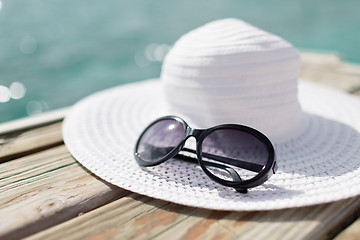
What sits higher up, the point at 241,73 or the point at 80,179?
the point at 241,73

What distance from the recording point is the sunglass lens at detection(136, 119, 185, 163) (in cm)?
68

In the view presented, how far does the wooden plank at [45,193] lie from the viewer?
55 centimetres

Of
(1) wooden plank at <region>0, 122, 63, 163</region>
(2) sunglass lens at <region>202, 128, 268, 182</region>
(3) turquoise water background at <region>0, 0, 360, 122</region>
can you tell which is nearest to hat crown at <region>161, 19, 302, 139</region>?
(2) sunglass lens at <region>202, 128, 268, 182</region>

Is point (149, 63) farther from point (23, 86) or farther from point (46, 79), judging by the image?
point (23, 86)

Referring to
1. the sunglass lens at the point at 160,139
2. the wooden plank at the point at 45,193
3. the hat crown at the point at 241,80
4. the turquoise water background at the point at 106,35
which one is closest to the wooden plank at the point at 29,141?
the wooden plank at the point at 45,193

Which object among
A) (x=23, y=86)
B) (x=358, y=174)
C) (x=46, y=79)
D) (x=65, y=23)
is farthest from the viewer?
(x=65, y=23)

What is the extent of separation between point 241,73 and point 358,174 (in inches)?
12.1

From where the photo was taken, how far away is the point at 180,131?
0.68m

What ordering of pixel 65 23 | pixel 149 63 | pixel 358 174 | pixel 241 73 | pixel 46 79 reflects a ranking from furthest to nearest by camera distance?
pixel 65 23
pixel 149 63
pixel 46 79
pixel 241 73
pixel 358 174

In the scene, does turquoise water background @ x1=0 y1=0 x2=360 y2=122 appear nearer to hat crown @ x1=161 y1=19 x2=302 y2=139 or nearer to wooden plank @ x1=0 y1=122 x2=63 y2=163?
wooden plank @ x1=0 y1=122 x2=63 y2=163

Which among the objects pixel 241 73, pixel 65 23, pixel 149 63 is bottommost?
pixel 149 63

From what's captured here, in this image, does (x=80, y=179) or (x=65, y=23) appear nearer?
(x=80, y=179)

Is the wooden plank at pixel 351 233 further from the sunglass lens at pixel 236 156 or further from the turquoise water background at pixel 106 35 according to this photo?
the turquoise water background at pixel 106 35

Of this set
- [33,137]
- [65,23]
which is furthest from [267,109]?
[65,23]
